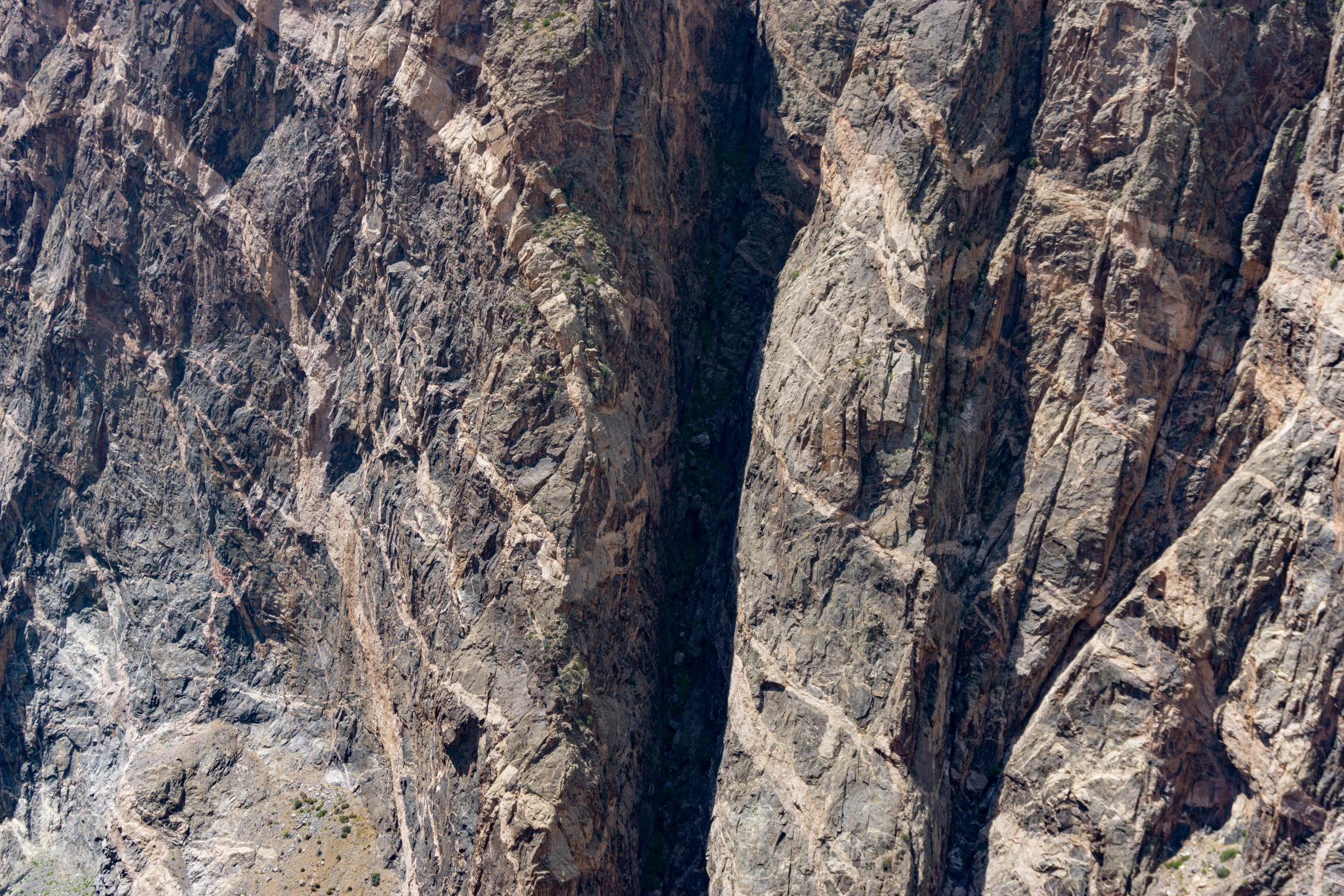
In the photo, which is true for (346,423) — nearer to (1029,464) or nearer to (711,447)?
(711,447)

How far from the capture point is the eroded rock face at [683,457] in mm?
33594

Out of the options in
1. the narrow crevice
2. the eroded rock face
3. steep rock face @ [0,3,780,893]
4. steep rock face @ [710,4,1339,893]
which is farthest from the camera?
the narrow crevice

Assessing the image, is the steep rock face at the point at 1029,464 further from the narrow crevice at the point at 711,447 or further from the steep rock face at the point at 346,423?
the steep rock face at the point at 346,423

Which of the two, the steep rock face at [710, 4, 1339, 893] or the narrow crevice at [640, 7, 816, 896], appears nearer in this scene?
the steep rock face at [710, 4, 1339, 893]

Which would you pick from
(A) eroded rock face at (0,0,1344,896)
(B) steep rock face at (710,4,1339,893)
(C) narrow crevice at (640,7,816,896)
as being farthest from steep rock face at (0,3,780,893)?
(B) steep rock face at (710,4,1339,893)

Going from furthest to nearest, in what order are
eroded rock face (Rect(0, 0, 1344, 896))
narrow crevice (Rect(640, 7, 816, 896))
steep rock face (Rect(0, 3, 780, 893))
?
1. narrow crevice (Rect(640, 7, 816, 896))
2. steep rock face (Rect(0, 3, 780, 893))
3. eroded rock face (Rect(0, 0, 1344, 896))

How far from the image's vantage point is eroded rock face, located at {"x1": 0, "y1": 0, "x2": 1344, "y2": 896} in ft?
110

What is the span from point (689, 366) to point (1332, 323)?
23.5 meters

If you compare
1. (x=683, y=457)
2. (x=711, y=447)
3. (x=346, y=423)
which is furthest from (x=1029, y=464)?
(x=346, y=423)

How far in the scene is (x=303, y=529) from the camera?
43.1 m

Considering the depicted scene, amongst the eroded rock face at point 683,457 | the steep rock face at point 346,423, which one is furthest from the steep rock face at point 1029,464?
the steep rock face at point 346,423

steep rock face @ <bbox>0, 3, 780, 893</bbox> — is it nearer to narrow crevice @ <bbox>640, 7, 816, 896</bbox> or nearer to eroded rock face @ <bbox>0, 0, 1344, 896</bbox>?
eroded rock face @ <bbox>0, 0, 1344, 896</bbox>

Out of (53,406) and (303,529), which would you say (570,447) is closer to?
(303,529)

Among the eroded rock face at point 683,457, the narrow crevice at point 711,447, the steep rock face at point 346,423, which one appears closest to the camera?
the eroded rock face at point 683,457
